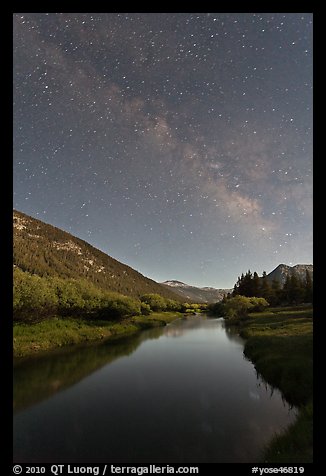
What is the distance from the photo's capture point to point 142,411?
1538 centimetres

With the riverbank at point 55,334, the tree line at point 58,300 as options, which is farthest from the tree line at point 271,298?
the riverbank at point 55,334

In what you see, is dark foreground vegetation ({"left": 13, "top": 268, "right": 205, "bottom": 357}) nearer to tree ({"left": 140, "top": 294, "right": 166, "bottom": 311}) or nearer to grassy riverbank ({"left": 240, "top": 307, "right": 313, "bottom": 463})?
grassy riverbank ({"left": 240, "top": 307, "right": 313, "bottom": 463})

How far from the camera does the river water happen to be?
11117 mm

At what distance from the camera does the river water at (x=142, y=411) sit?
11117 millimetres

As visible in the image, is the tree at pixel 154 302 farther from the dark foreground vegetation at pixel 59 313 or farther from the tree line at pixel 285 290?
the dark foreground vegetation at pixel 59 313

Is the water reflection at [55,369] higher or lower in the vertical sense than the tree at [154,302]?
higher

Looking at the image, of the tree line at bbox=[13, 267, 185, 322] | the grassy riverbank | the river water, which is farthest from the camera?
the tree line at bbox=[13, 267, 185, 322]

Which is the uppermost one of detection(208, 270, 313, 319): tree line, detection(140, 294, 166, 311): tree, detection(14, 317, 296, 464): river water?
detection(14, 317, 296, 464): river water

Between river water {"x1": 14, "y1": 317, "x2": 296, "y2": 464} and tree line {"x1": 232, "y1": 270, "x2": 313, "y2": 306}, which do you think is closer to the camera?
river water {"x1": 14, "y1": 317, "x2": 296, "y2": 464}

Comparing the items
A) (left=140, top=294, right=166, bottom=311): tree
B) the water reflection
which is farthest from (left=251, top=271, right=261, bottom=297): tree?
the water reflection

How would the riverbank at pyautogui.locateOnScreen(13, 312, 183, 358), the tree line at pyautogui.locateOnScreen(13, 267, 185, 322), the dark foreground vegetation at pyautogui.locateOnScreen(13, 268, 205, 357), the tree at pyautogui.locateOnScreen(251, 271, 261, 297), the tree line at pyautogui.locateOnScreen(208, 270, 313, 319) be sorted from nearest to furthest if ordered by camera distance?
the riverbank at pyautogui.locateOnScreen(13, 312, 183, 358) < the dark foreground vegetation at pyautogui.locateOnScreen(13, 268, 205, 357) < the tree line at pyautogui.locateOnScreen(13, 267, 185, 322) < the tree line at pyautogui.locateOnScreen(208, 270, 313, 319) < the tree at pyautogui.locateOnScreen(251, 271, 261, 297)
